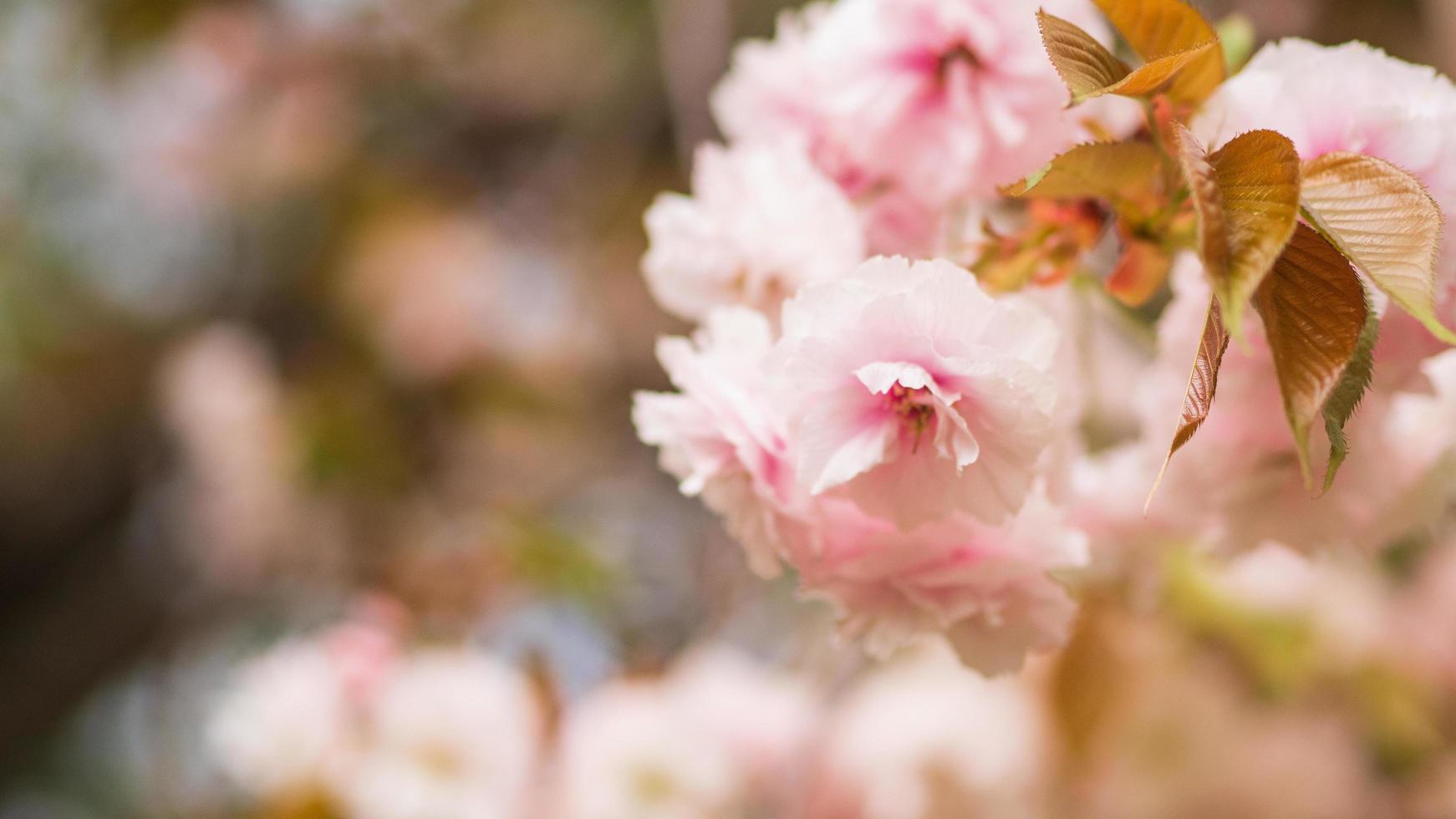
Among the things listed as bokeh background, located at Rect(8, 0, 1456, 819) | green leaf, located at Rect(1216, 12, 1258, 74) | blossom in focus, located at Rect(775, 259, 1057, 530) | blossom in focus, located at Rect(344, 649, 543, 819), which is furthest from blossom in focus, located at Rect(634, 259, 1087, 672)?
bokeh background, located at Rect(8, 0, 1456, 819)

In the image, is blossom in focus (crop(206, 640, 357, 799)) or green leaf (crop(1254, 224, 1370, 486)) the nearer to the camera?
green leaf (crop(1254, 224, 1370, 486))

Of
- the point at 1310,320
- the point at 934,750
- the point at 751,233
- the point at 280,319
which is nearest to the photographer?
the point at 1310,320

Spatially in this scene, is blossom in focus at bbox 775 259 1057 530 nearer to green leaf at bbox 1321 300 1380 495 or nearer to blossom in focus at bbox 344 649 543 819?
green leaf at bbox 1321 300 1380 495


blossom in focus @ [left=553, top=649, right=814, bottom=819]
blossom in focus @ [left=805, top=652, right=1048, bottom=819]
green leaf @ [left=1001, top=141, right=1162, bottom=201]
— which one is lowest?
blossom in focus @ [left=805, top=652, right=1048, bottom=819]

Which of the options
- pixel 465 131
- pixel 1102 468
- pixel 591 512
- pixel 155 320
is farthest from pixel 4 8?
pixel 1102 468

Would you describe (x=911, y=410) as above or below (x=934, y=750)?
above

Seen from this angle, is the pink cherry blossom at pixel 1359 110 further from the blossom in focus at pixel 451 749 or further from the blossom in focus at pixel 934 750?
the blossom in focus at pixel 451 749

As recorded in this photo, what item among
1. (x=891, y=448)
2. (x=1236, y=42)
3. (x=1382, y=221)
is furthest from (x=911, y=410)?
(x=1236, y=42)

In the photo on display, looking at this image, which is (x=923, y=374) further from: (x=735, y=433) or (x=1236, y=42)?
(x=1236, y=42)
